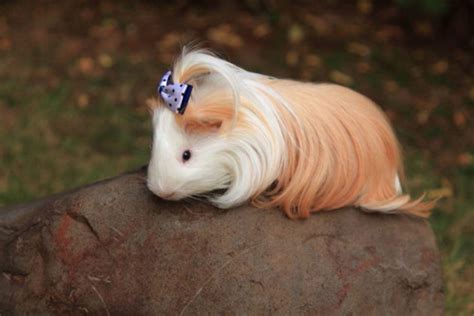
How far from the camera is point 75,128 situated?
5.61 m

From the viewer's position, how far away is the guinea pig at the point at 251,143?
2.86 m

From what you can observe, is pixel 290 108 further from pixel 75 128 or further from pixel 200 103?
pixel 75 128

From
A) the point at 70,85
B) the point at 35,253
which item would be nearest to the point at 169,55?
the point at 70,85

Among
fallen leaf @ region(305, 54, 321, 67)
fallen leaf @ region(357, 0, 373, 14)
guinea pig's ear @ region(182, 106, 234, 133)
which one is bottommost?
fallen leaf @ region(305, 54, 321, 67)

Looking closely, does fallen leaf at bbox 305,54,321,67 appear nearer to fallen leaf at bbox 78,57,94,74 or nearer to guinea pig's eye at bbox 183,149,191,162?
fallen leaf at bbox 78,57,94,74

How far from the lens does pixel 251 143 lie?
9.37 ft

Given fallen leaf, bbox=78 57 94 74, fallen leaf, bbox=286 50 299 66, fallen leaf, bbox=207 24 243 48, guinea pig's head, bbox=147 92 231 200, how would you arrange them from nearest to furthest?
guinea pig's head, bbox=147 92 231 200 → fallen leaf, bbox=78 57 94 74 → fallen leaf, bbox=286 50 299 66 → fallen leaf, bbox=207 24 243 48

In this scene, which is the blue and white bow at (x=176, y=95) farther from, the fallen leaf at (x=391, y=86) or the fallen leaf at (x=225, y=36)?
the fallen leaf at (x=225, y=36)

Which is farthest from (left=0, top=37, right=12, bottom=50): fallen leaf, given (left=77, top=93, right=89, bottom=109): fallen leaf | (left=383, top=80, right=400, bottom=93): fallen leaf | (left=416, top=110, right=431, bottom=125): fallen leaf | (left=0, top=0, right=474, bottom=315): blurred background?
(left=416, top=110, right=431, bottom=125): fallen leaf

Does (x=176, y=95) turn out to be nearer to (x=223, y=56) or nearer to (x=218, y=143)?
(x=218, y=143)

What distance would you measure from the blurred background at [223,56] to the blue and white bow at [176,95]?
2.07 m

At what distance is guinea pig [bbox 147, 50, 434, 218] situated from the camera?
9.37 ft

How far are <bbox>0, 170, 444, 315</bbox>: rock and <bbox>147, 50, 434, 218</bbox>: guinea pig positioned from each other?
0.30 ft

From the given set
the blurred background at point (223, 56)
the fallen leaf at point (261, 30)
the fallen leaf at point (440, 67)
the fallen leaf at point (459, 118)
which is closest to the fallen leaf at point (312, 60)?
the blurred background at point (223, 56)
